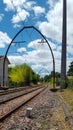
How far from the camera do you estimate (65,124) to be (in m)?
12.6

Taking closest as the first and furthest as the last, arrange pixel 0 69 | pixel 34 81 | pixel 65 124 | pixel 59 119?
pixel 65 124 → pixel 59 119 → pixel 0 69 → pixel 34 81

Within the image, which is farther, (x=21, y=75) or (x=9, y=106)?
(x=21, y=75)

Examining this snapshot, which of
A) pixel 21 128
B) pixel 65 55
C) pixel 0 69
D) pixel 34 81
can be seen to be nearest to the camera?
pixel 21 128

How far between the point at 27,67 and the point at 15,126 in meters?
134

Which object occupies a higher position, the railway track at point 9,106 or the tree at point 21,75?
the tree at point 21,75

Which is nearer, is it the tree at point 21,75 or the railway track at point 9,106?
the railway track at point 9,106

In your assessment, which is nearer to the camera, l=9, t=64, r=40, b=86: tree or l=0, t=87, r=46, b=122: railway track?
l=0, t=87, r=46, b=122: railway track

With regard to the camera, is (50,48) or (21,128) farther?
(50,48)

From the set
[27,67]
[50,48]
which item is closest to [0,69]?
[27,67]

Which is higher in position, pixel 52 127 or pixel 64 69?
pixel 64 69

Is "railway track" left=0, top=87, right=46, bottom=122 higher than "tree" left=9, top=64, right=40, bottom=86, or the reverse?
"tree" left=9, top=64, right=40, bottom=86

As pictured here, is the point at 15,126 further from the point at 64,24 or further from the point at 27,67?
the point at 27,67

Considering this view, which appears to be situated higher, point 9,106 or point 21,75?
point 21,75

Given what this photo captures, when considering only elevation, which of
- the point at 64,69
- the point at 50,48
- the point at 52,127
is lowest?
the point at 52,127
